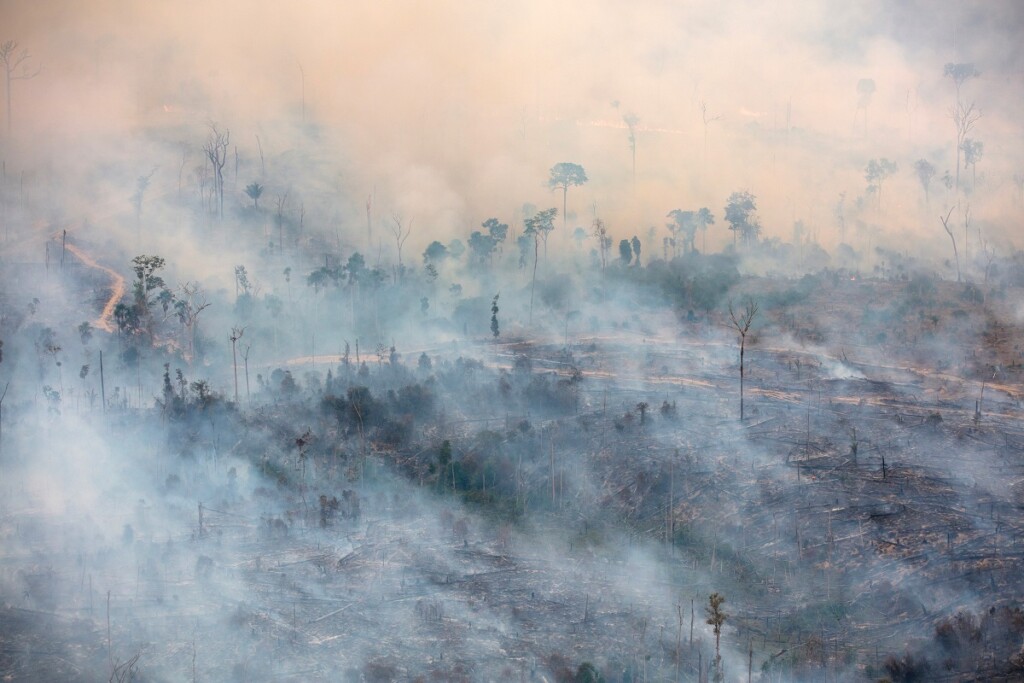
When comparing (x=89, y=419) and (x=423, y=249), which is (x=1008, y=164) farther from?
(x=89, y=419)

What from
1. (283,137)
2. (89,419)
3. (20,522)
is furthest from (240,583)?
(283,137)

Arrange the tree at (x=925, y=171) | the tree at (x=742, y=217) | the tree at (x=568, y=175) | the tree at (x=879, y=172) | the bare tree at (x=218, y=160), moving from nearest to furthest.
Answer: the bare tree at (x=218, y=160), the tree at (x=742, y=217), the tree at (x=568, y=175), the tree at (x=925, y=171), the tree at (x=879, y=172)

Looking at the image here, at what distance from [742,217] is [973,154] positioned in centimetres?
2493

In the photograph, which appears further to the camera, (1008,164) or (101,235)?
(1008,164)

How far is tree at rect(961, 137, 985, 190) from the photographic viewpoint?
93.4 m

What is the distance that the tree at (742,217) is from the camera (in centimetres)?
8725

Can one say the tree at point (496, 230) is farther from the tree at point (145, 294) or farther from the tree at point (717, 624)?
the tree at point (717, 624)

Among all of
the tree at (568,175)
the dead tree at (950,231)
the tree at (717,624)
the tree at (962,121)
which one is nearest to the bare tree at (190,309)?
the tree at (568,175)

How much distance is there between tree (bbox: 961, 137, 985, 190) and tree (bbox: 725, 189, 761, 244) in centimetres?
1934

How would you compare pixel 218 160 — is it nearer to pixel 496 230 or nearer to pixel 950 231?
pixel 496 230

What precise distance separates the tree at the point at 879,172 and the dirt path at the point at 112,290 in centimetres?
6458

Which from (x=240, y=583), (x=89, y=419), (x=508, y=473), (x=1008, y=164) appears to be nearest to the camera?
(x=240, y=583)

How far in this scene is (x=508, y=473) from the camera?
45938 millimetres

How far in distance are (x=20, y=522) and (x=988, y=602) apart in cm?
3583
